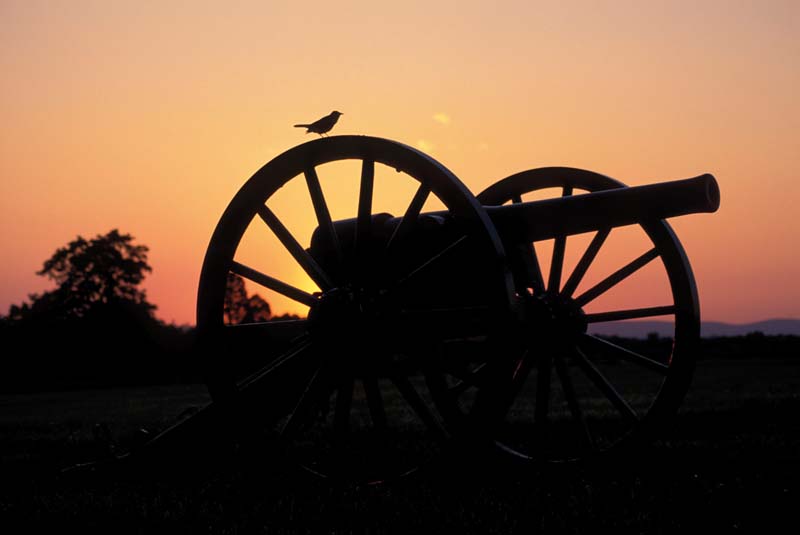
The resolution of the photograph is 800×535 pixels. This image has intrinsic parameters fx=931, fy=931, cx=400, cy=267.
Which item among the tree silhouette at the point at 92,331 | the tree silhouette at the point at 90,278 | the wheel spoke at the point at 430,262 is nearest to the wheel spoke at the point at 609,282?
the wheel spoke at the point at 430,262

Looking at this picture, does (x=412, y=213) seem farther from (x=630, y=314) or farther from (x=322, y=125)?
(x=630, y=314)

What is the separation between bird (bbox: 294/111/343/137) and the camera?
634 centimetres

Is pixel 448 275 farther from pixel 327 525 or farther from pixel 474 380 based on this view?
pixel 327 525

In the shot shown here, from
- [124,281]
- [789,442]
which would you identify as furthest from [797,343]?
[124,281]

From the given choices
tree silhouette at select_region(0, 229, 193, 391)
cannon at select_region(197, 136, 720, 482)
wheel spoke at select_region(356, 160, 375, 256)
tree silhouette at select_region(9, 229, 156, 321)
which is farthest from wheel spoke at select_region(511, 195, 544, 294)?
tree silhouette at select_region(9, 229, 156, 321)

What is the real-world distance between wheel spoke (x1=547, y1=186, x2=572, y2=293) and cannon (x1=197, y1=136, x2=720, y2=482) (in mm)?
11

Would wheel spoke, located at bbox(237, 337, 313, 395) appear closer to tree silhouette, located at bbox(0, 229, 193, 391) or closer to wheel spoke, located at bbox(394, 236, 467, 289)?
wheel spoke, located at bbox(394, 236, 467, 289)

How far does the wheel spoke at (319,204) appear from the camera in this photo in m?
5.80

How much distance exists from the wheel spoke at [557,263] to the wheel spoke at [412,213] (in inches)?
68.2

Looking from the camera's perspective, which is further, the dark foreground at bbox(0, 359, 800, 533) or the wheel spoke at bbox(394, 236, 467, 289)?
the wheel spoke at bbox(394, 236, 467, 289)

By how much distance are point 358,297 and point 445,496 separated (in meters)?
1.30

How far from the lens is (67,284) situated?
5259cm

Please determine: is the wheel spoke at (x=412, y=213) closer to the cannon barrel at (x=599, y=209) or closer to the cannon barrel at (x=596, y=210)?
the cannon barrel at (x=596, y=210)

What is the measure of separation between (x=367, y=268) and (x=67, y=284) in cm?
5045
